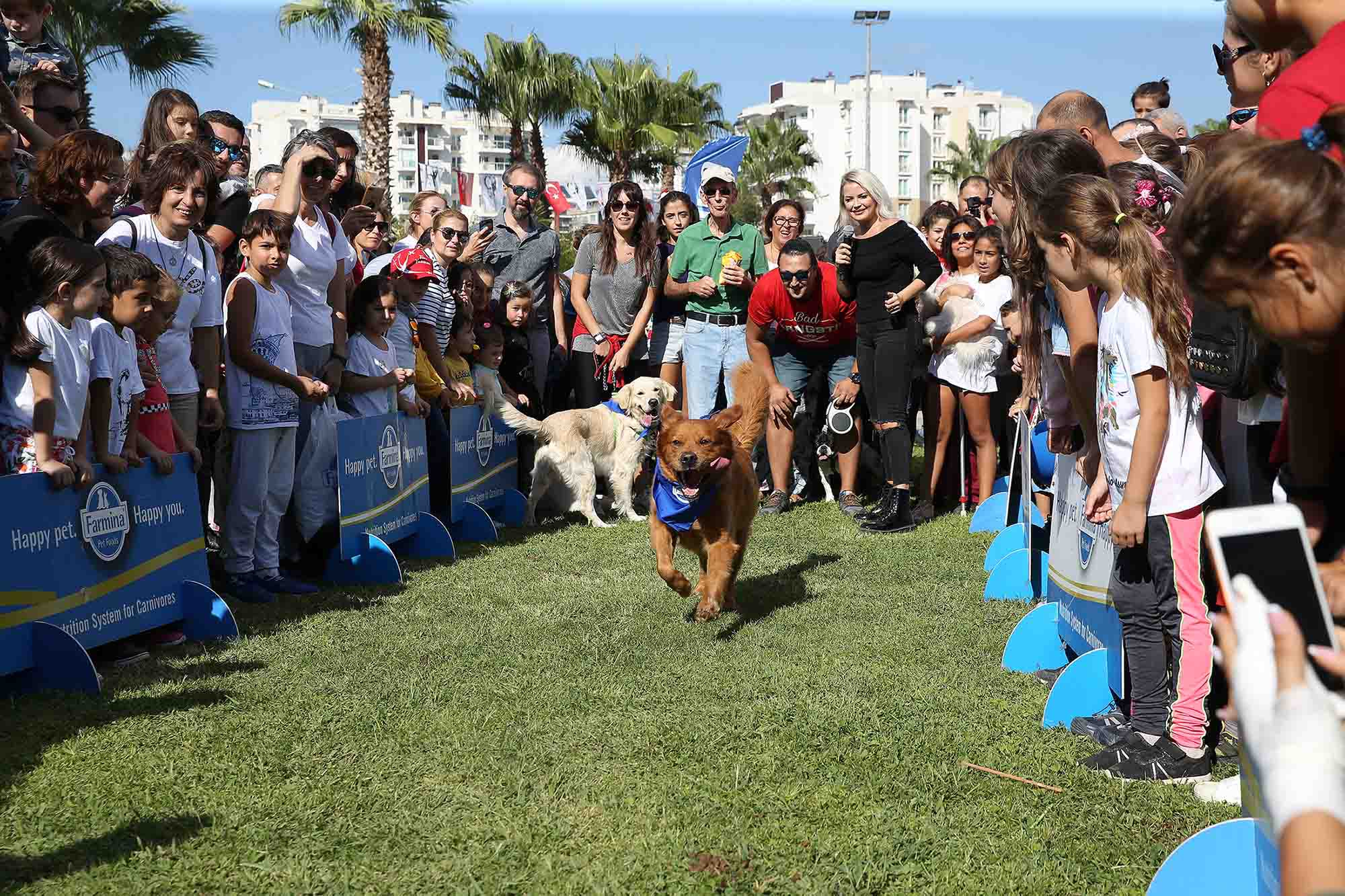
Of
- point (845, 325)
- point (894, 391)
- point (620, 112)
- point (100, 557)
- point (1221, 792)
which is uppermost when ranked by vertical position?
point (620, 112)

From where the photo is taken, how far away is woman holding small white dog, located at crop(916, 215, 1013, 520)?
9.14 meters

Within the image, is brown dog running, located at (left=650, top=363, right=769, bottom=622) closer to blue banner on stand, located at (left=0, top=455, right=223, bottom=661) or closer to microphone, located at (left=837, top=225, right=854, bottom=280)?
blue banner on stand, located at (left=0, top=455, right=223, bottom=661)

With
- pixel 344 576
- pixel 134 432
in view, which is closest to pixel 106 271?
pixel 134 432

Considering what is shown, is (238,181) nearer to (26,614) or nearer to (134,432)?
(134,432)

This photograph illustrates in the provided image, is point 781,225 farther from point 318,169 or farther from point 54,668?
point 54,668

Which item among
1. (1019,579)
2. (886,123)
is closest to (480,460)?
(1019,579)

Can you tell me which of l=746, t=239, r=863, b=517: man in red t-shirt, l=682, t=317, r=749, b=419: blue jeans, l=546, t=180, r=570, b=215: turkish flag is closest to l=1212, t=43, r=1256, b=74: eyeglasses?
l=746, t=239, r=863, b=517: man in red t-shirt

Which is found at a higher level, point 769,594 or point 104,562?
point 104,562

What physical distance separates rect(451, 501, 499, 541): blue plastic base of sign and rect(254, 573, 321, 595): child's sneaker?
81.9 inches

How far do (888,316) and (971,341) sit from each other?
816 mm

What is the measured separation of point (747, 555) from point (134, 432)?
13.0ft

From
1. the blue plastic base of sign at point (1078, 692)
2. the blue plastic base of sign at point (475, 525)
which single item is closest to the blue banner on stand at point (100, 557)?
the blue plastic base of sign at point (475, 525)

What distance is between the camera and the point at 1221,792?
142 inches

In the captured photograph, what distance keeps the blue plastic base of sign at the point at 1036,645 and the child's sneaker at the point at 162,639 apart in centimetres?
401
